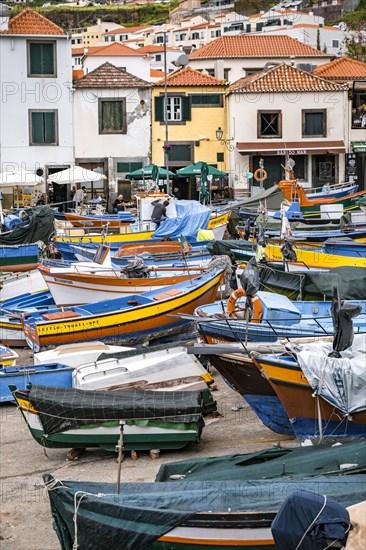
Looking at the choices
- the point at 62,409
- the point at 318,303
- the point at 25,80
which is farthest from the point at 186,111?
the point at 62,409

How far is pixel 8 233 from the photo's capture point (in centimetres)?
3100

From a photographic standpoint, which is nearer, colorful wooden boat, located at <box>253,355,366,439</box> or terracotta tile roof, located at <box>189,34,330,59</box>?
colorful wooden boat, located at <box>253,355,366,439</box>

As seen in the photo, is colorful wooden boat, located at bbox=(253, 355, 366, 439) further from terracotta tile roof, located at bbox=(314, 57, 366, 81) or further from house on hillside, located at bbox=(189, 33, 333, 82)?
house on hillside, located at bbox=(189, 33, 333, 82)

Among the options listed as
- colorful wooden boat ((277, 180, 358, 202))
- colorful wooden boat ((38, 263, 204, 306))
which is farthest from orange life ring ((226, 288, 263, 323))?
colorful wooden boat ((277, 180, 358, 202))

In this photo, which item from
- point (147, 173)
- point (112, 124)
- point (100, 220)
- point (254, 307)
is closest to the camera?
point (254, 307)

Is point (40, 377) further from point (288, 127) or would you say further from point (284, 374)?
point (288, 127)

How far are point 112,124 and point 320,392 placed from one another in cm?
3275

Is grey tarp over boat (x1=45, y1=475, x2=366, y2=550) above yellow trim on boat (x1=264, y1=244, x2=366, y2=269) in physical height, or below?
below

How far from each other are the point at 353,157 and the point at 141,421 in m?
33.8

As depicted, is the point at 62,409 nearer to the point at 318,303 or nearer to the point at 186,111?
the point at 318,303

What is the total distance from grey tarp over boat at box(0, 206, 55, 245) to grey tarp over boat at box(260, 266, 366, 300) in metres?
11.4

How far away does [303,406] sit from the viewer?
46.8 feet

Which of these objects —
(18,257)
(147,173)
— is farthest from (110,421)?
(147,173)

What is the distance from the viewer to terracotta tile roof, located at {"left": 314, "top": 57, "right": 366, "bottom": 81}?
1957 inches
